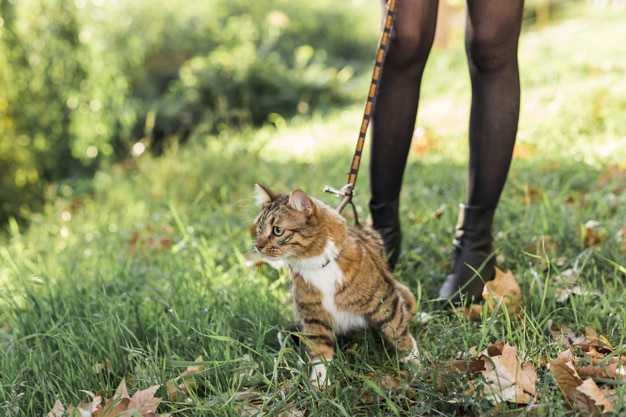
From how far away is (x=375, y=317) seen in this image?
1.91 m

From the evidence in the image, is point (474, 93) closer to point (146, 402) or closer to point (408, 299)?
point (408, 299)

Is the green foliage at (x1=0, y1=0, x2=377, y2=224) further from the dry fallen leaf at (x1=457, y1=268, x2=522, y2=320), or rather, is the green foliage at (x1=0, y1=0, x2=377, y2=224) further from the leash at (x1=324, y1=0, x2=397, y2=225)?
the dry fallen leaf at (x1=457, y1=268, x2=522, y2=320)

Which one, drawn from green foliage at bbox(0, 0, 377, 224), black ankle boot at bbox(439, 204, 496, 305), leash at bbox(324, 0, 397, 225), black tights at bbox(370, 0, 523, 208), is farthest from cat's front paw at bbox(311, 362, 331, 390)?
green foliage at bbox(0, 0, 377, 224)

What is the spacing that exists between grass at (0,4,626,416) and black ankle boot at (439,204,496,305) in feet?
0.37

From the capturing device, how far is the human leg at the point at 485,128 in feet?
7.13

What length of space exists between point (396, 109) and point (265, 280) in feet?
2.62

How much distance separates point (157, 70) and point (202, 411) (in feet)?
22.7

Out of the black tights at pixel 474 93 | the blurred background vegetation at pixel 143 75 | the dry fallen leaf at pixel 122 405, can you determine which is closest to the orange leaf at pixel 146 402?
the dry fallen leaf at pixel 122 405

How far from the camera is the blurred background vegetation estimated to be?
523cm

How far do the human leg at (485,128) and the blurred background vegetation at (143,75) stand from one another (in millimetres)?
2997

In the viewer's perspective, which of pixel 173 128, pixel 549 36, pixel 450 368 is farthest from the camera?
pixel 549 36

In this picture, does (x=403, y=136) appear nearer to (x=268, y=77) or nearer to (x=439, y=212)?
(x=439, y=212)

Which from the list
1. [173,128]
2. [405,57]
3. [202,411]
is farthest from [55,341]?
[173,128]

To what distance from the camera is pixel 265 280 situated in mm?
2469
